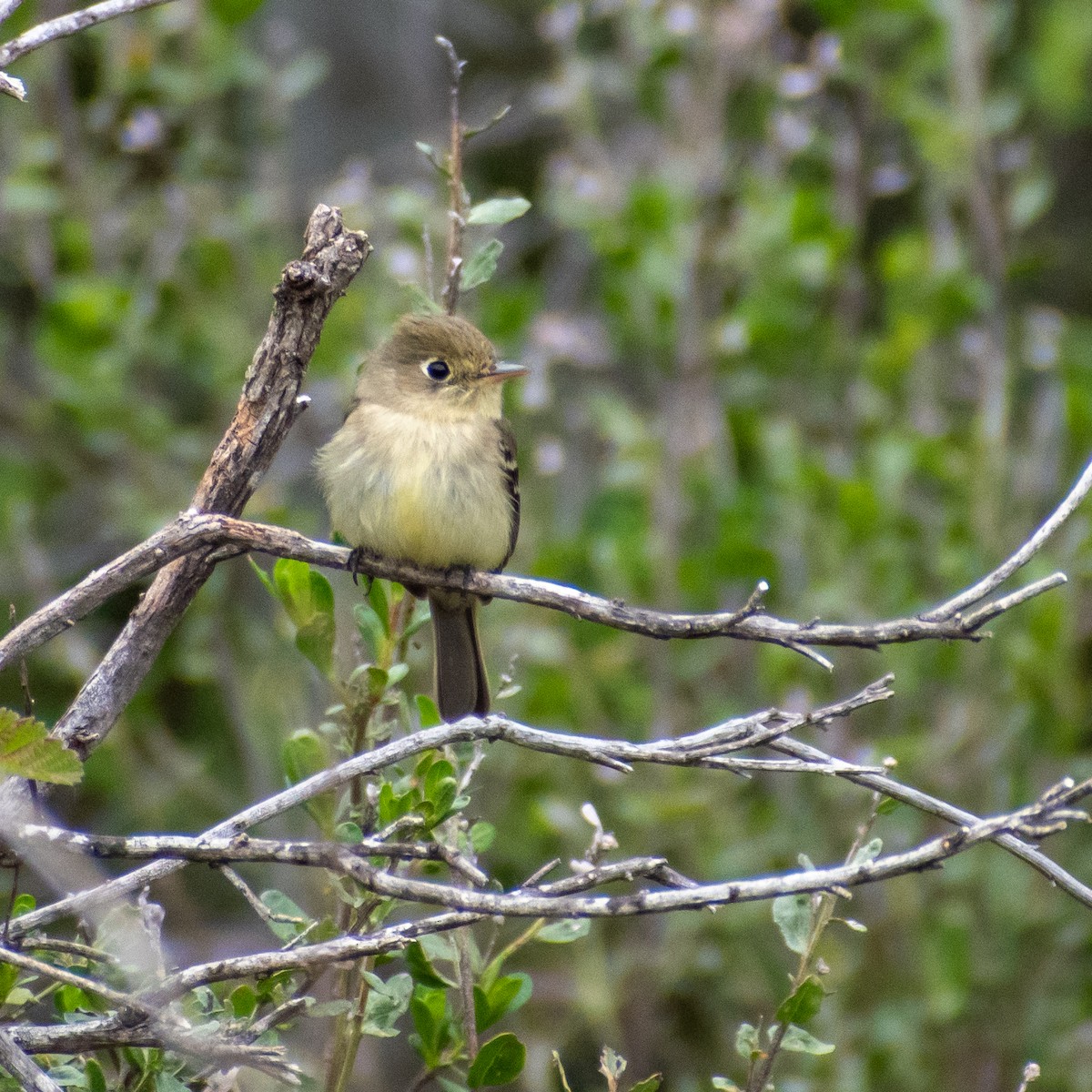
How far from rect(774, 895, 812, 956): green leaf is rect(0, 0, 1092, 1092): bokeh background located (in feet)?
6.87

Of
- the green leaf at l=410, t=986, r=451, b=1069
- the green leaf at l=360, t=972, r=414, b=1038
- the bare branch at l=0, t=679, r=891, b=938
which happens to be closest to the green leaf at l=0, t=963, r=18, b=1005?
the bare branch at l=0, t=679, r=891, b=938

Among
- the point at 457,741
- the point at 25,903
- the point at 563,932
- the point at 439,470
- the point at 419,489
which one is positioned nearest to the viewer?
the point at 457,741

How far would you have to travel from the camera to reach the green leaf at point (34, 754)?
204 centimetres

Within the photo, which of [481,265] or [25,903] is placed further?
[481,265]

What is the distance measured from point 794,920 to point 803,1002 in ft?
0.48

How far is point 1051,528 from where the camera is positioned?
2.19 m

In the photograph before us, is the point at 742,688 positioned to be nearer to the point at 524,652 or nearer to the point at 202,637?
the point at 524,652

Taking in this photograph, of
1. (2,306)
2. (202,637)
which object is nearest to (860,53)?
(202,637)

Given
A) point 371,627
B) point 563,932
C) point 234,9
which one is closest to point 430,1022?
point 563,932

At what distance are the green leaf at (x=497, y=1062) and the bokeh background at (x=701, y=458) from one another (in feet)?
7.31

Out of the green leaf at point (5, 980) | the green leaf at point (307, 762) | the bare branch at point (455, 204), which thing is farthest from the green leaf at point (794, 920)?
the bare branch at point (455, 204)

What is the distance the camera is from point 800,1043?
2.45 meters

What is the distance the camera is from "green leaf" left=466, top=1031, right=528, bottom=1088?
2.47 metres

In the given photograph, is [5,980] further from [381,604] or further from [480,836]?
[381,604]
